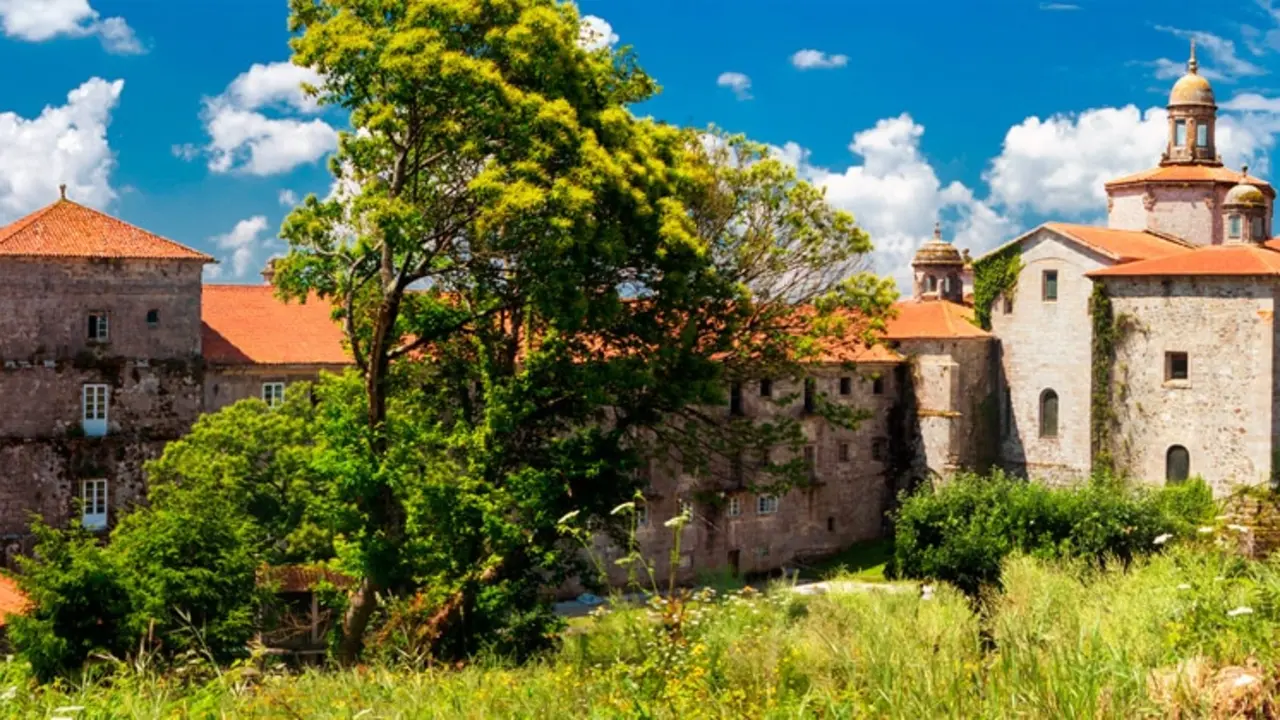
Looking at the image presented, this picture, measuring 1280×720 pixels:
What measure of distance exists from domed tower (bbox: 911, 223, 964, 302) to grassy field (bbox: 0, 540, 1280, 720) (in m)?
43.3

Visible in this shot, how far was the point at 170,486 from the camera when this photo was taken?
91.6ft

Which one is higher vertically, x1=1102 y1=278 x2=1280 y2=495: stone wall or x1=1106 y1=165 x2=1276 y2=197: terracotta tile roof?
x1=1106 y1=165 x2=1276 y2=197: terracotta tile roof

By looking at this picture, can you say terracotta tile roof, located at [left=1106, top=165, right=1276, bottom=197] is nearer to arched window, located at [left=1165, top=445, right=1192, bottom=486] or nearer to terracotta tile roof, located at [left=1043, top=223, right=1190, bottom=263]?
terracotta tile roof, located at [left=1043, top=223, right=1190, bottom=263]

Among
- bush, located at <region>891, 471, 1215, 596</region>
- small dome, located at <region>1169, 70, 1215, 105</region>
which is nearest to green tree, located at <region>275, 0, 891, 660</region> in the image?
bush, located at <region>891, 471, 1215, 596</region>

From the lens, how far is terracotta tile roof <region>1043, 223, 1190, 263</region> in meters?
42.3

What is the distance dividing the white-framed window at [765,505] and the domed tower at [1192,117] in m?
19.9

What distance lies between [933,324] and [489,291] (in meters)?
25.9

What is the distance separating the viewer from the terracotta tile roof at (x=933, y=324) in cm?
4497

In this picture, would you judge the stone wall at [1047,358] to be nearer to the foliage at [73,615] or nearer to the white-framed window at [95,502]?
the white-framed window at [95,502]

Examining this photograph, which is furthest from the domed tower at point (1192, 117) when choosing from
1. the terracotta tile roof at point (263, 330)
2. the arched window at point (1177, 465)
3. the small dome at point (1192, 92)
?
the terracotta tile roof at point (263, 330)

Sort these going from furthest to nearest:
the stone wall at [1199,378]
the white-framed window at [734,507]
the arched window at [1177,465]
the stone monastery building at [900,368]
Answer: the white-framed window at [734,507] < the arched window at [1177,465] < the stone wall at [1199,378] < the stone monastery building at [900,368]

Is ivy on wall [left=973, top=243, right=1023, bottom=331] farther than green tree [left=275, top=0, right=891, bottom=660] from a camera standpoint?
Yes

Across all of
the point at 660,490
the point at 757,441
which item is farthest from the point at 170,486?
the point at 660,490

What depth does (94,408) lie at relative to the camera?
34.2 meters
